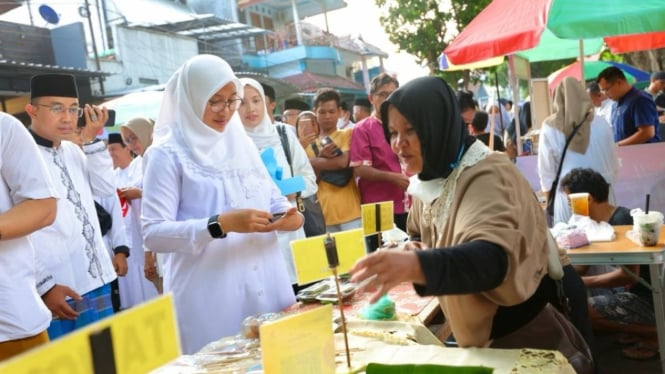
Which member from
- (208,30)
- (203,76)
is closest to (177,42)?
(208,30)

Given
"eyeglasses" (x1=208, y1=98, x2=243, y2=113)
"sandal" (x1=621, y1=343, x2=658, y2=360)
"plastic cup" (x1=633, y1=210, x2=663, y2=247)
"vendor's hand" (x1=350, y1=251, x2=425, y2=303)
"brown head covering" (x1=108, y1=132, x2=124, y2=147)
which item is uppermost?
"brown head covering" (x1=108, y1=132, x2=124, y2=147)

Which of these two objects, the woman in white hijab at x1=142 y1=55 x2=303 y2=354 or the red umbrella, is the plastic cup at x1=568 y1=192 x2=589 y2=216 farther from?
the woman in white hijab at x1=142 y1=55 x2=303 y2=354

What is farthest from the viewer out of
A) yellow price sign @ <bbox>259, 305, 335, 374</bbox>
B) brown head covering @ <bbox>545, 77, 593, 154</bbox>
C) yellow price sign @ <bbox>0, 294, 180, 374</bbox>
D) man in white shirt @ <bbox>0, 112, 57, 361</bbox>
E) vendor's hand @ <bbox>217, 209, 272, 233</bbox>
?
brown head covering @ <bbox>545, 77, 593, 154</bbox>

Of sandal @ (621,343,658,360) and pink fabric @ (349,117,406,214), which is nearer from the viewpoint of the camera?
sandal @ (621,343,658,360)

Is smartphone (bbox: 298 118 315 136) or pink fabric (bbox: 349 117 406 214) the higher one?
smartphone (bbox: 298 118 315 136)

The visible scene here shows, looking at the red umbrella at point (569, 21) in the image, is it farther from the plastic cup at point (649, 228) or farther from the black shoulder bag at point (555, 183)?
the plastic cup at point (649, 228)

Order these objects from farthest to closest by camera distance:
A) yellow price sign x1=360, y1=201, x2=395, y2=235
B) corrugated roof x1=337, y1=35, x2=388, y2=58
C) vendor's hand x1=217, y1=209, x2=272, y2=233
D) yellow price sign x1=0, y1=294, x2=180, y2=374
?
1. corrugated roof x1=337, y1=35, x2=388, y2=58
2. yellow price sign x1=360, y1=201, x2=395, y2=235
3. vendor's hand x1=217, y1=209, x2=272, y2=233
4. yellow price sign x1=0, y1=294, x2=180, y2=374

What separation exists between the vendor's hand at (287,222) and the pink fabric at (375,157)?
6.55ft

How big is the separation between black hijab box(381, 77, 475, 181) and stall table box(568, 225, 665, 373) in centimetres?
198

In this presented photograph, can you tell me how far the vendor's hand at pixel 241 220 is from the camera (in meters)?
2.02

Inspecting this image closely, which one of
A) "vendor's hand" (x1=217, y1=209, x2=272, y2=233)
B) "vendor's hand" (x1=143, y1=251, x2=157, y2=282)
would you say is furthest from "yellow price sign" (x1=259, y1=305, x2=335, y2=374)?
"vendor's hand" (x1=143, y1=251, x2=157, y2=282)

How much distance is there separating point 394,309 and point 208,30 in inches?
773

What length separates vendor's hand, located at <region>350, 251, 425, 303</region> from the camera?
1.21 meters

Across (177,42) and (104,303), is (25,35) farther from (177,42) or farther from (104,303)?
(104,303)
